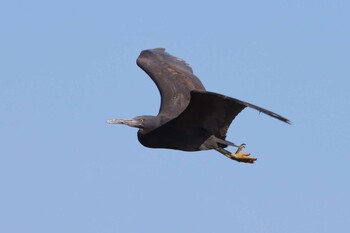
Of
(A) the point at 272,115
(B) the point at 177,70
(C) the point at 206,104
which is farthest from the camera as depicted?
(B) the point at 177,70

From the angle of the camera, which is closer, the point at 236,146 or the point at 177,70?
the point at 236,146

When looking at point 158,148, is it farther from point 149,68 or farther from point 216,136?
point 149,68

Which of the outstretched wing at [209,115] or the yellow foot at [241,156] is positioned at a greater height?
the outstretched wing at [209,115]

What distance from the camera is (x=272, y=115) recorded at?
52.5 ft

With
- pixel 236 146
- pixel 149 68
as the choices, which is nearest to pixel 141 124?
pixel 236 146

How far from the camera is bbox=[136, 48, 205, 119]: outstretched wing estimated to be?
806 inches

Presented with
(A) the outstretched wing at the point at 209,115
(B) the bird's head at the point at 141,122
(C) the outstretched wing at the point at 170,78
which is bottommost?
(B) the bird's head at the point at 141,122

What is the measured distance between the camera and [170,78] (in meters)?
21.4

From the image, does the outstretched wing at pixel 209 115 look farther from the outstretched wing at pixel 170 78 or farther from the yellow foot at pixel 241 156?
the outstretched wing at pixel 170 78

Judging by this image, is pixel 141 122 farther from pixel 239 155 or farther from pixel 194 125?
pixel 239 155

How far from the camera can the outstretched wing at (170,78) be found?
2047 cm

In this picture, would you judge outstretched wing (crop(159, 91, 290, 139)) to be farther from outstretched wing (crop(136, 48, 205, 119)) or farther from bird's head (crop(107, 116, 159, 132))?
outstretched wing (crop(136, 48, 205, 119))

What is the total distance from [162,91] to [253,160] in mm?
2315

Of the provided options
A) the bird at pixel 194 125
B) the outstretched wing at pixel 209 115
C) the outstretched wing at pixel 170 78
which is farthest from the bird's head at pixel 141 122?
the outstretched wing at pixel 170 78
